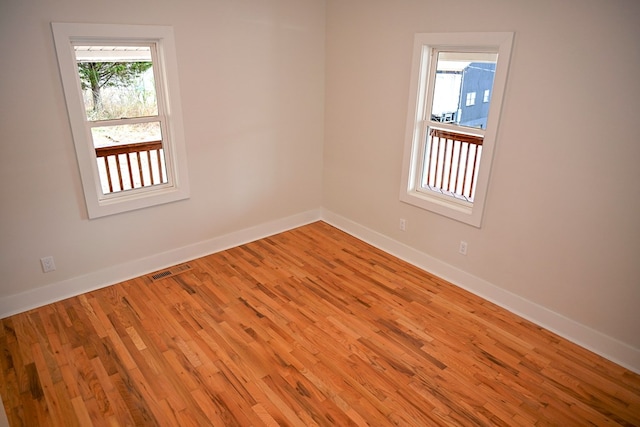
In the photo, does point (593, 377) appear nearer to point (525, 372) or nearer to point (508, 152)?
point (525, 372)

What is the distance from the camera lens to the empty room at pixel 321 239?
249cm

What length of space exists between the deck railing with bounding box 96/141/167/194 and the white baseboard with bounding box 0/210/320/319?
2.30 feet

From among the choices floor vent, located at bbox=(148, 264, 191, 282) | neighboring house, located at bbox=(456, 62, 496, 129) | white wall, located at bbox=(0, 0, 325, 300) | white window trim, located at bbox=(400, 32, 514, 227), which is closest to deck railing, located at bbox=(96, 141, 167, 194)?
white wall, located at bbox=(0, 0, 325, 300)

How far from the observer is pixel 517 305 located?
3.26 meters

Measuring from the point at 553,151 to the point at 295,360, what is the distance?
90.7 inches

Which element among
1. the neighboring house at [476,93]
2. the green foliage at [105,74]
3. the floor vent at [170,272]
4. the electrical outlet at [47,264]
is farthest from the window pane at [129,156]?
the neighboring house at [476,93]

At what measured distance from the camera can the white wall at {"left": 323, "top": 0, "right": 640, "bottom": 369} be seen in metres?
2.49

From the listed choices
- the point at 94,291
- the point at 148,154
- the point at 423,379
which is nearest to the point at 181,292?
the point at 94,291

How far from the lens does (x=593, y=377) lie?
2.64 meters

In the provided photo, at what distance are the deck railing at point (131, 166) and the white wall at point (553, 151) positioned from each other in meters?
2.19

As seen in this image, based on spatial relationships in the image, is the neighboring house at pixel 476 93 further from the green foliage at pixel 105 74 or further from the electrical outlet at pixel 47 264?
the electrical outlet at pixel 47 264

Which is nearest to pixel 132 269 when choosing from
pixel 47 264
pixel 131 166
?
pixel 47 264

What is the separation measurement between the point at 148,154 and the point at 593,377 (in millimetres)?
3864

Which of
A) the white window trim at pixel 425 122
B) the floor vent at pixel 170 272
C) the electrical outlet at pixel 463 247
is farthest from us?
the floor vent at pixel 170 272
